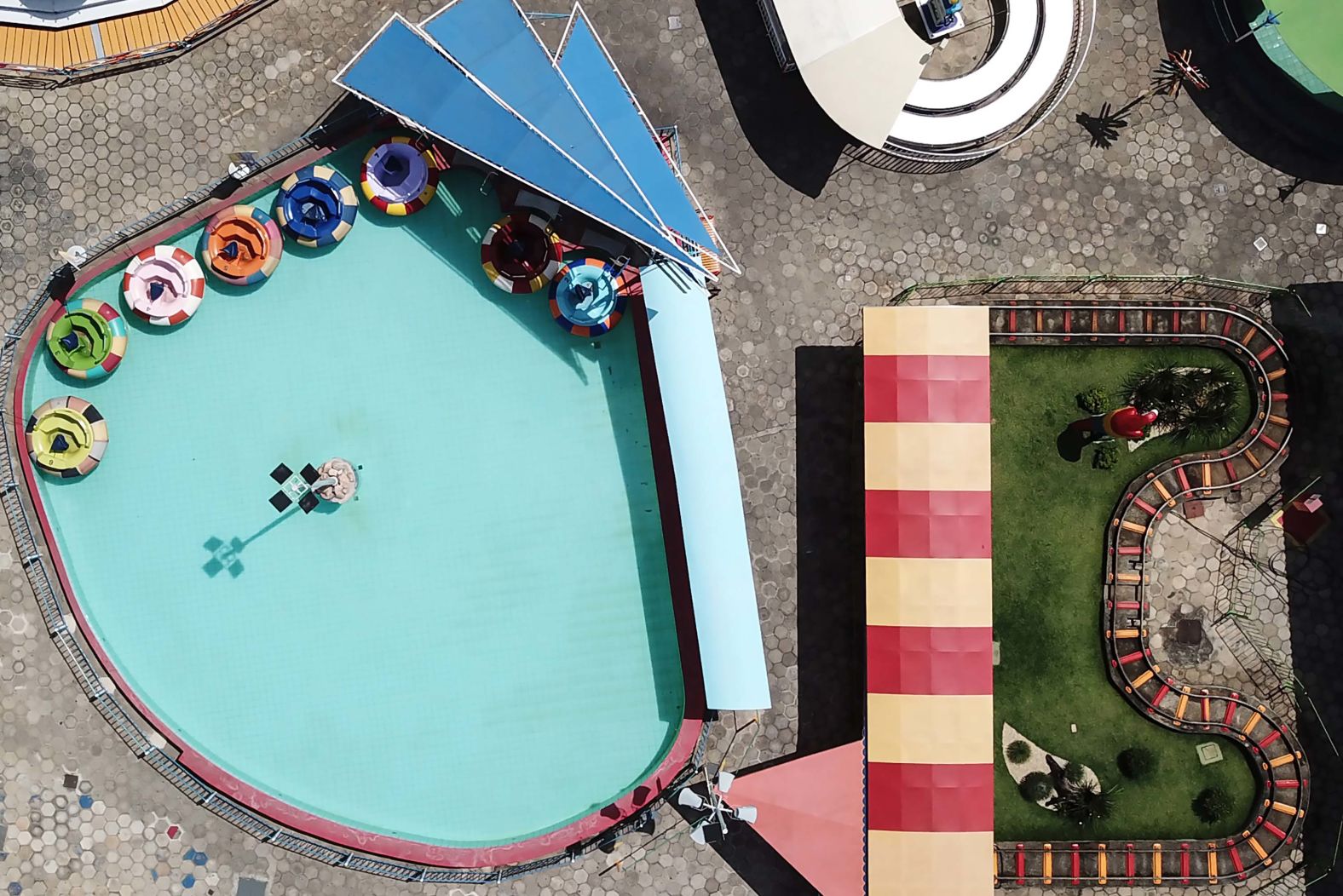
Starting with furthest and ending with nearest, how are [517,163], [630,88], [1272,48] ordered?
1. [630,88]
2. [1272,48]
3. [517,163]

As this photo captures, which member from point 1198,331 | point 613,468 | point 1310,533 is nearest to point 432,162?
point 613,468

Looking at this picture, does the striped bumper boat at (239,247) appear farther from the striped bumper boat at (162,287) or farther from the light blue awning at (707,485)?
the light blue awning at (707,485)

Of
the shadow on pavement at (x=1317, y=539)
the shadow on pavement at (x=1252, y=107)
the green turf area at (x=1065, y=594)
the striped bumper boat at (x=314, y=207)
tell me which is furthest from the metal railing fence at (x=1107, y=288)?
the striped bumper boat at (x=314, y=207)

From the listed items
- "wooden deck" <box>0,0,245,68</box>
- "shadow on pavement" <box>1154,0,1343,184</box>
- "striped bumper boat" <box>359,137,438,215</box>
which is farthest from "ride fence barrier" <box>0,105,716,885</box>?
"shadow on pavement" <box>1154,0,1343,184</box>

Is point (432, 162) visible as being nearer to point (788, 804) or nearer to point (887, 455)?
point (887, 455)

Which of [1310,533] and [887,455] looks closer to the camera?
[887,455]

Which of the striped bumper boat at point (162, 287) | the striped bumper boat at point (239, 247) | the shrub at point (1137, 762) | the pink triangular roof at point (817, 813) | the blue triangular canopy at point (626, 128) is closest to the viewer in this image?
the blue triangular canopy at point (626, 128)
